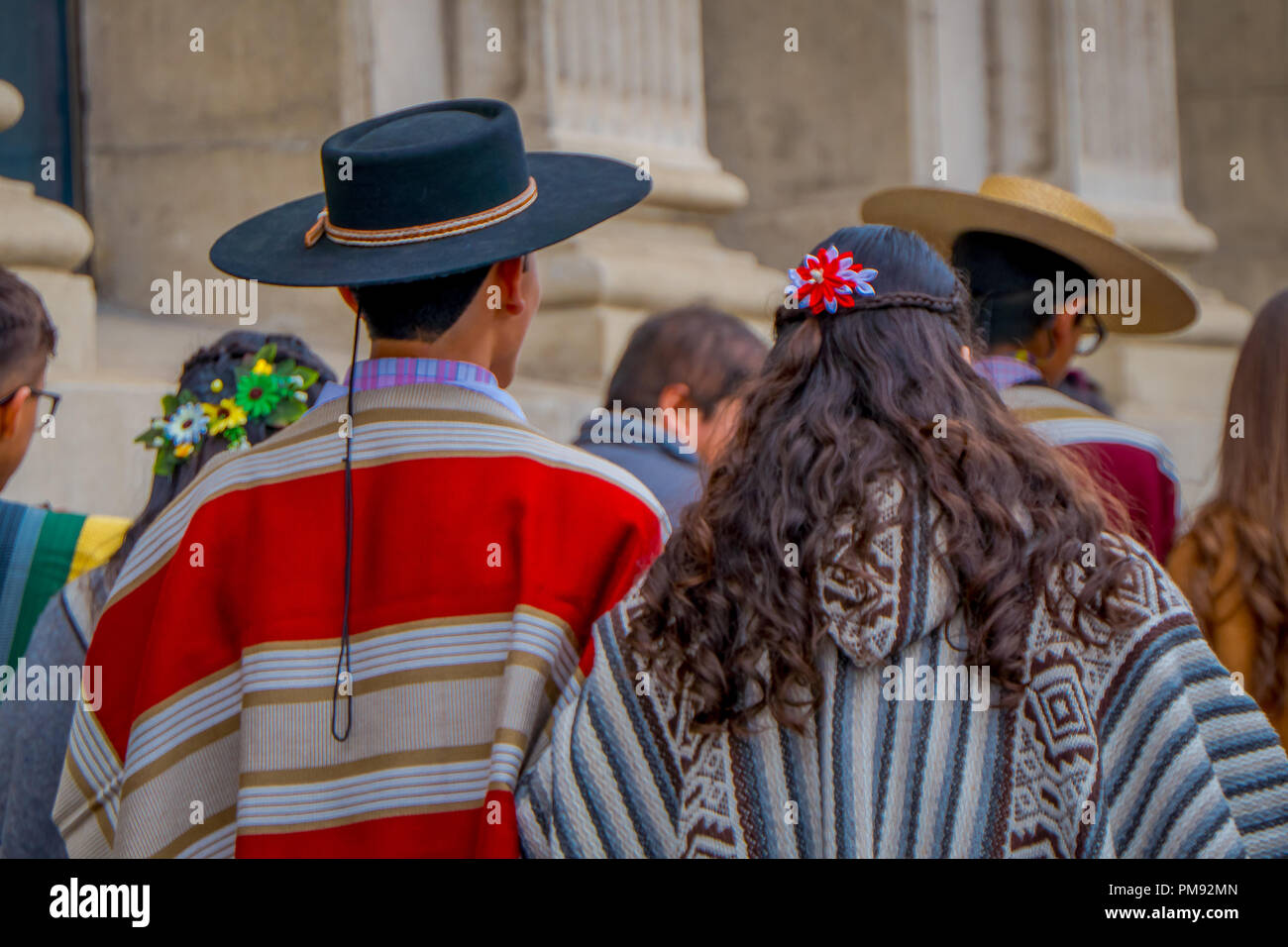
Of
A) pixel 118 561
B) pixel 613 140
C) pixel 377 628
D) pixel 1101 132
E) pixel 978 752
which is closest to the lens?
pixel 978 752

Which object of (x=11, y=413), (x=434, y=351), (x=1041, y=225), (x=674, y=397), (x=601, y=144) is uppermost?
(x=601, y=144)

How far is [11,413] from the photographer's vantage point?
2982 mm

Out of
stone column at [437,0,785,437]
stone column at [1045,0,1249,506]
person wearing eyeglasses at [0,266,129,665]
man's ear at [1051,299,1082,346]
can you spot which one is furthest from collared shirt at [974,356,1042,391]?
stone column at [1045,0,1249,506]

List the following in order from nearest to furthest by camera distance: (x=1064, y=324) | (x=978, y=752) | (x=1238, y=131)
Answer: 1. (x=978, y=752)
2. (x=1064, y=324)
3. (x=1238, y=131)

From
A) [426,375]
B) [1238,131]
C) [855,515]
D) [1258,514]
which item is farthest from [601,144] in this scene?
[1238,131]

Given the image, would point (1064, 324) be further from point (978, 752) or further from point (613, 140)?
point (613, 140)

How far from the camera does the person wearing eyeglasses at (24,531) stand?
117 inches

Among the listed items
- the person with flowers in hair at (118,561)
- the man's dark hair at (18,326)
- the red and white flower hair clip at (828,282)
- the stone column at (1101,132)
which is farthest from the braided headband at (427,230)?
the stone column at (1101,132)

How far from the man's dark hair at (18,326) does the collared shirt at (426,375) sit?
0.86 metres

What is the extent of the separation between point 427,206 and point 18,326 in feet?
3.16

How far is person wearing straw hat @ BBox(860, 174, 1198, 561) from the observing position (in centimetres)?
341
